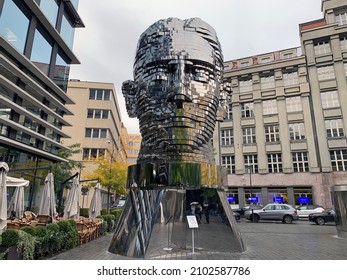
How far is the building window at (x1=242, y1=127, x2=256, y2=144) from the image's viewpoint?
36.3 m

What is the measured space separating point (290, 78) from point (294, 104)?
406 centimetres

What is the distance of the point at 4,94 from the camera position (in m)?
16.9

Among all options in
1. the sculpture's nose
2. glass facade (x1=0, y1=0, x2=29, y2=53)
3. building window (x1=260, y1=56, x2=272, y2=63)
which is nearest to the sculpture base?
the sculpture's nose

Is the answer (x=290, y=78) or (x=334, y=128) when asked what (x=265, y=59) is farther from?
(x=334, y=128)

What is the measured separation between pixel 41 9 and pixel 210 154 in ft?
69.4

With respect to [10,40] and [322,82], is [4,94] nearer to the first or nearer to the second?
[10,40]

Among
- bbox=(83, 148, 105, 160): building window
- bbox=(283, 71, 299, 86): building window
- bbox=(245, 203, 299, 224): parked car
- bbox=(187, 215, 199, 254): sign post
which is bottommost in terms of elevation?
bbox=(245, 203, 299, 224): parked car

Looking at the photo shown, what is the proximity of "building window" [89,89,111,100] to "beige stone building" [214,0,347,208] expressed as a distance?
1828cm

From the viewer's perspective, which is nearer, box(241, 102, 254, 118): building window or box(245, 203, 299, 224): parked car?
box(245, 203, 299, 224): parked car

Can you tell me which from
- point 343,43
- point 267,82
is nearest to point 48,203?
point 267,82

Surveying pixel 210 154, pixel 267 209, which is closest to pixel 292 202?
pixel 267 209

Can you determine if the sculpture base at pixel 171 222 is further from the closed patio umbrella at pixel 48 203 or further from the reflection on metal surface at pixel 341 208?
the reflection on metal surface at pixel 341 208

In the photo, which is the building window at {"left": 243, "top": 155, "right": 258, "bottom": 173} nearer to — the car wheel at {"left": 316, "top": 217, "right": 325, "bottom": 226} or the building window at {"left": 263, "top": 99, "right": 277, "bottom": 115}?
the building window at {"left": 263, "top": 99, "right": 277, "bottom": 115}

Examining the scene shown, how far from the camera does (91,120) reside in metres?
37.5
